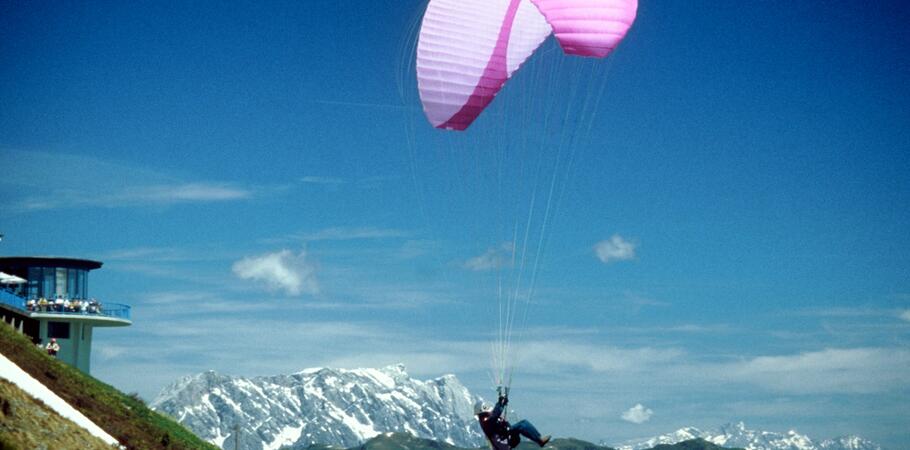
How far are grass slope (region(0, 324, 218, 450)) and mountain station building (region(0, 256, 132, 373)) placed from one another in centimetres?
1328

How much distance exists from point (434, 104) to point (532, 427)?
31.8 ft

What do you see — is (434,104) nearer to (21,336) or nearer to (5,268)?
(21,336)

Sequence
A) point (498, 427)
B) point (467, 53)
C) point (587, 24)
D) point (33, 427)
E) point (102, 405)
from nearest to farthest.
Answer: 1. point (498, 427)
2. point (33, 427)
3. point (587, 24)
4. point (467, 53)
5. point (102, 405)

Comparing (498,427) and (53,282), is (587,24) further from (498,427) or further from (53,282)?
(53,282)

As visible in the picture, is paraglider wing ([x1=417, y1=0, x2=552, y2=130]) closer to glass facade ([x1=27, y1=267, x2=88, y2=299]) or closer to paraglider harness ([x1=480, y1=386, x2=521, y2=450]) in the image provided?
paraglider harness ([x1=480, y1=386, x2=521, y2=450])

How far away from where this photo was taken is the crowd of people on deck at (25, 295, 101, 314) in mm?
60656

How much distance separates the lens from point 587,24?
1139 inches

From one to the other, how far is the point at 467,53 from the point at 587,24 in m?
3.75

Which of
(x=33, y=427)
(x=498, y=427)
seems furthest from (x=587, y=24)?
(x=33, y=427)

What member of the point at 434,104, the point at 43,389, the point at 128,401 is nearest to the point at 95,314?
the point at 128,401

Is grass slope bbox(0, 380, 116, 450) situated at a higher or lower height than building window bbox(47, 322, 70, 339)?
lower

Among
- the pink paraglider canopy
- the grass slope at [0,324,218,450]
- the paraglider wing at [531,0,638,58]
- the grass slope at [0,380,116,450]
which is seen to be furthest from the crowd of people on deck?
the paraglider wing at [531,0,638,58]

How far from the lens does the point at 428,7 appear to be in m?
31.8

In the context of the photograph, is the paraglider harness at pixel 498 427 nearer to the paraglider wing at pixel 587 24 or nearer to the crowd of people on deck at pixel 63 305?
the paraglider wing at pixel 587 24
